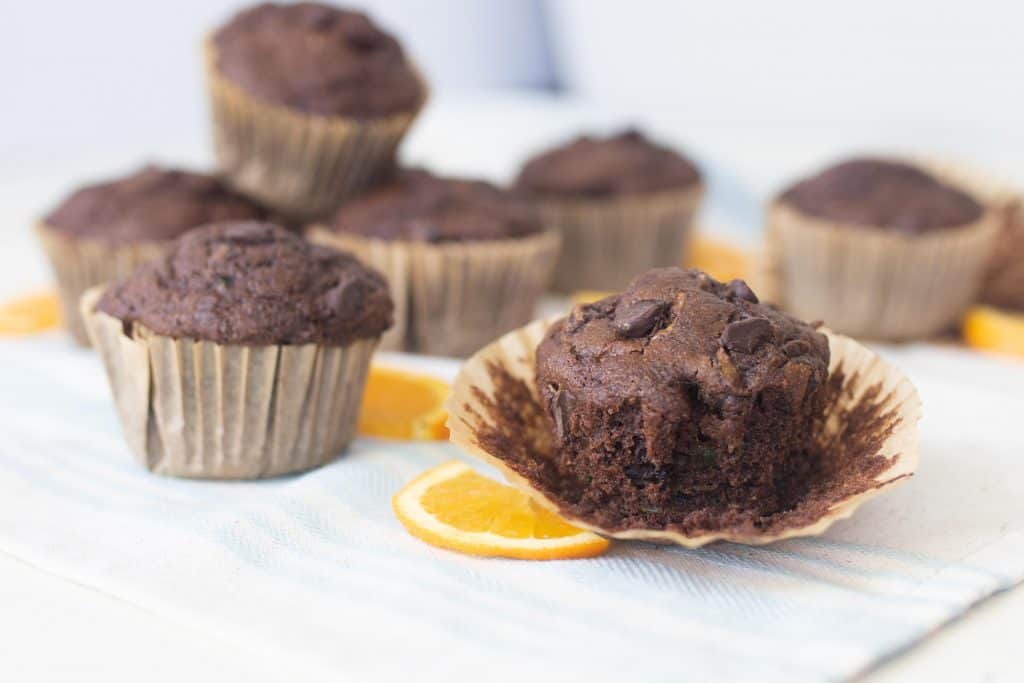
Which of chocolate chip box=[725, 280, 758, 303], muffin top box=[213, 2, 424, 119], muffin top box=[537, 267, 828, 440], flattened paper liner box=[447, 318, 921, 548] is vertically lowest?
flattened paper liner box=[447, 318, 921, 548]

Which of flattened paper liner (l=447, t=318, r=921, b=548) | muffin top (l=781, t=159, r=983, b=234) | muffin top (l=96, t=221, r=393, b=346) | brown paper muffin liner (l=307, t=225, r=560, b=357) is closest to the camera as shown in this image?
flattened paper liner (l=447, t=318, r=921, b=548)

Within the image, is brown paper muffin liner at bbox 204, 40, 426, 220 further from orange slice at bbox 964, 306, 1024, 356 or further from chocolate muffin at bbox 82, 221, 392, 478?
A: orange slice at bbox 964, 306, 1024, 356

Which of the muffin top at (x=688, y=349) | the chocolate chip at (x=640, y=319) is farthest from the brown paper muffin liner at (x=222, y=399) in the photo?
the chocolate chip at (x=640, y=319)

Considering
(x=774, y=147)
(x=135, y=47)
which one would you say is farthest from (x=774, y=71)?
(x=135, y=47)

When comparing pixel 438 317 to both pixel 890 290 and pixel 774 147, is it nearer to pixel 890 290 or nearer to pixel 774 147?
pixel 890 290

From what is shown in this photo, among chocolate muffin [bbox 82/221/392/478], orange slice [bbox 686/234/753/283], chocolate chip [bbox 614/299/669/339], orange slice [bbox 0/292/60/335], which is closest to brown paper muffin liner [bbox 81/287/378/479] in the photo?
chocolate muffin [bbox 82/221/392/478]

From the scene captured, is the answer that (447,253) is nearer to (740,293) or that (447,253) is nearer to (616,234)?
(616,234)

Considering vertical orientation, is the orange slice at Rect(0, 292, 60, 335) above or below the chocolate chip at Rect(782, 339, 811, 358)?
below

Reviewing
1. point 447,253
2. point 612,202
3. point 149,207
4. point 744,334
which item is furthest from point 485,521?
point 612,202
